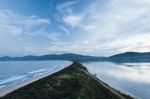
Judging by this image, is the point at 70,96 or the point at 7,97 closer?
the point at 70,96

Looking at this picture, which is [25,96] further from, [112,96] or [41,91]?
[112,96]

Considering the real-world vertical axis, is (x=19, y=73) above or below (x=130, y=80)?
above

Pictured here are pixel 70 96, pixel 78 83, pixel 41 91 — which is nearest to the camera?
pixel 70 96

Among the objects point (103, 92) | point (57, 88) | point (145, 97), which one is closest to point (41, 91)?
point (57, 88)

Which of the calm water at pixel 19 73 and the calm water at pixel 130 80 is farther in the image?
the calm water at pixel 19 73

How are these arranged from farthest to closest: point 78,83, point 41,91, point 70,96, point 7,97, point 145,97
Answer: point 145,97
point 78,83
point 41,91
point 7,97
point 70,96

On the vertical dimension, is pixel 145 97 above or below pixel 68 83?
below

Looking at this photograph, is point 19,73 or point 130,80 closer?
point 130,80

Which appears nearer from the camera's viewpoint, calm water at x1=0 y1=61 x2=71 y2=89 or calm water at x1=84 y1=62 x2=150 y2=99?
calm water at x1=84 y1=62 x2=150 y2=99

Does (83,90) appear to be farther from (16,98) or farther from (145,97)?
(145,97)

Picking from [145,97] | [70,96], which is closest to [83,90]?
[70,96]
